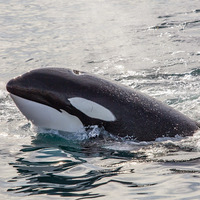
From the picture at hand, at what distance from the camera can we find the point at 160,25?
20375mm

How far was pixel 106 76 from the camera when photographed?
14523mm

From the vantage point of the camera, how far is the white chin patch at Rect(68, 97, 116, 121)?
335 inches

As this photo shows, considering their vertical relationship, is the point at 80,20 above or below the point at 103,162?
above

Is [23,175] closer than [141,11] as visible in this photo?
Yes

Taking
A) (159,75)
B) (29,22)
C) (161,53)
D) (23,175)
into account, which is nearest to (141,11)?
(29,22)

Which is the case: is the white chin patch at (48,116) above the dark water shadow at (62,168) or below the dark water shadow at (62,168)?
above

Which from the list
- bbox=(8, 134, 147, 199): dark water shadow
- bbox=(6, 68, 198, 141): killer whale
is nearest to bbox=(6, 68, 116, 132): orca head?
bbox=(6, 68, 198, 141): killer whale

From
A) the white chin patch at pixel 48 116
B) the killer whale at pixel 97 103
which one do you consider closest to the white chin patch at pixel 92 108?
the killer whale at pixel 97 103

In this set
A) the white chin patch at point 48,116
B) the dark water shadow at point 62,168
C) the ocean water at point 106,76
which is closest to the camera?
the dark water shadow at point 62,168

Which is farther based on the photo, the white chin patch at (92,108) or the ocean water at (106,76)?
the white chin patch at (92,108)

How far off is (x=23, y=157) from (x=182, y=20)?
45.2 feet

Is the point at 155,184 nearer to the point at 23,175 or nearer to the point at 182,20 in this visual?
the point at 23,175

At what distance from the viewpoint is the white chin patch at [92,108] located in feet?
27.9

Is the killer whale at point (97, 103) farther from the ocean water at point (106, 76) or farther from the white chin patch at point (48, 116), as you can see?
the ocean water at point (106, 76)
